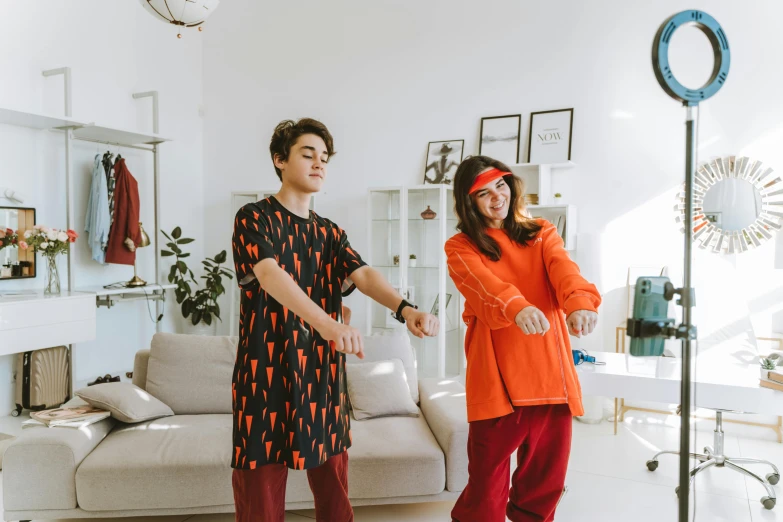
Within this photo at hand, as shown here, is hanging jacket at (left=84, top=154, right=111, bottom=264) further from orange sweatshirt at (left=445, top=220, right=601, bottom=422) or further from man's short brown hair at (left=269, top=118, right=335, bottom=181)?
orange sweatshirt at (left=445, top=220, right=601, bottom=422)

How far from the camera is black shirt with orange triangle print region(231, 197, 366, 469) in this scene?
1.65 meters

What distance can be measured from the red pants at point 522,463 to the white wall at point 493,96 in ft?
8.49

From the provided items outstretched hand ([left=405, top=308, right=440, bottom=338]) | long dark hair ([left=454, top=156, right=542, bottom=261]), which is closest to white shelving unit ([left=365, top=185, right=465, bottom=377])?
long dark hair ([left=454, top=156, right=542, bottom=261])

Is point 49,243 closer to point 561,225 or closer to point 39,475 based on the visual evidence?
point 39,475

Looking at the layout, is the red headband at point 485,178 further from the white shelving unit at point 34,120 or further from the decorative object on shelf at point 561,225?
the white shelving unit at point 34,120

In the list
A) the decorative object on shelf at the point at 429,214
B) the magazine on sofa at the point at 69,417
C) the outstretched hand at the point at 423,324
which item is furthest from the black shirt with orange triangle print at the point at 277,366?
the decorative object on shelf at the point at 429,214

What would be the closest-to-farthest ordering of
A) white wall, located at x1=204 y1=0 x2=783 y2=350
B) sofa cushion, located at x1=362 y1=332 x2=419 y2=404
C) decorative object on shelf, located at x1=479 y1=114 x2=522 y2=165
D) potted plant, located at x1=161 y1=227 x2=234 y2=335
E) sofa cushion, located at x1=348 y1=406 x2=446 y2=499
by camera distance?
sofa cushion, located at x1=348 y1=406 x2=446 y2=499
sofa cushion, located at x1=362 y1=332 x2=419 y2=404
white wall, located at x1=204 y1=0 x2=783 y2=350
decorative object on shelf, located at x1=479 y1=114 x2=522 y2=165
potted plant, located at x1=161 y1=227 x2=234 y2=335

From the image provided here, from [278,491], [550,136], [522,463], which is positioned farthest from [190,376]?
[550,136]

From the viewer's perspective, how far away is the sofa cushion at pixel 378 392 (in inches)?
118

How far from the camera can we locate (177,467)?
2473 millimetres

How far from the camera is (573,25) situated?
4.62m

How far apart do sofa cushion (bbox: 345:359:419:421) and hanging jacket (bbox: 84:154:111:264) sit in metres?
2.94

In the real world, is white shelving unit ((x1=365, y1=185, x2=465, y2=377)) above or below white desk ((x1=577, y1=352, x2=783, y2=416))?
above

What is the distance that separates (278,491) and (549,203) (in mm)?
3375
